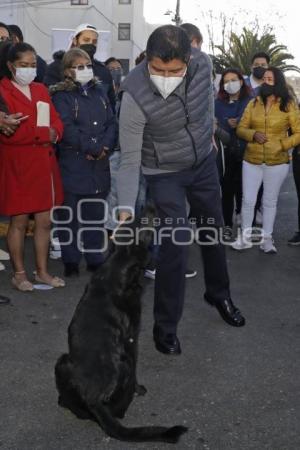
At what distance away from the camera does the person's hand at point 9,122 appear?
4.45 m

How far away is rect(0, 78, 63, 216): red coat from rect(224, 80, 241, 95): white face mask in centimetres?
249

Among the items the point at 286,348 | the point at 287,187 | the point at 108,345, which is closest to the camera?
the point at 108,345

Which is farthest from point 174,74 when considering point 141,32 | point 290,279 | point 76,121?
point 141,32

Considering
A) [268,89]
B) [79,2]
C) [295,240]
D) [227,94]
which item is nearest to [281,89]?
[268,89]

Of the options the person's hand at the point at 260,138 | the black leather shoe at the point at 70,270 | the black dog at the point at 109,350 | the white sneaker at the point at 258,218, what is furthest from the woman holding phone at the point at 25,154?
the white sneaker at the point at 258,218

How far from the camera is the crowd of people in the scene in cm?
358

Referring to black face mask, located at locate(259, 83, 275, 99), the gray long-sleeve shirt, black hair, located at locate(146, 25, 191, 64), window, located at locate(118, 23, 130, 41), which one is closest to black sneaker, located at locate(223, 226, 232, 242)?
black face mask, located at locate(259, 83, 275, 99)

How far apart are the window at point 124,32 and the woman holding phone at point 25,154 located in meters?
38.0

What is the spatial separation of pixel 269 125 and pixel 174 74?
287 cm

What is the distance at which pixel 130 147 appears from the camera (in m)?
3.57

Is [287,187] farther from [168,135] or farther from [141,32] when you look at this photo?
[141,32]

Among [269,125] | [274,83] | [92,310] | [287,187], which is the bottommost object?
[287,187]

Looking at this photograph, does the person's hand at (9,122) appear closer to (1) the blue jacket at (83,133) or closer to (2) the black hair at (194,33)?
(1) the blue jacket at (83,133)

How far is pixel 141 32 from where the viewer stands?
4125 centimetres
